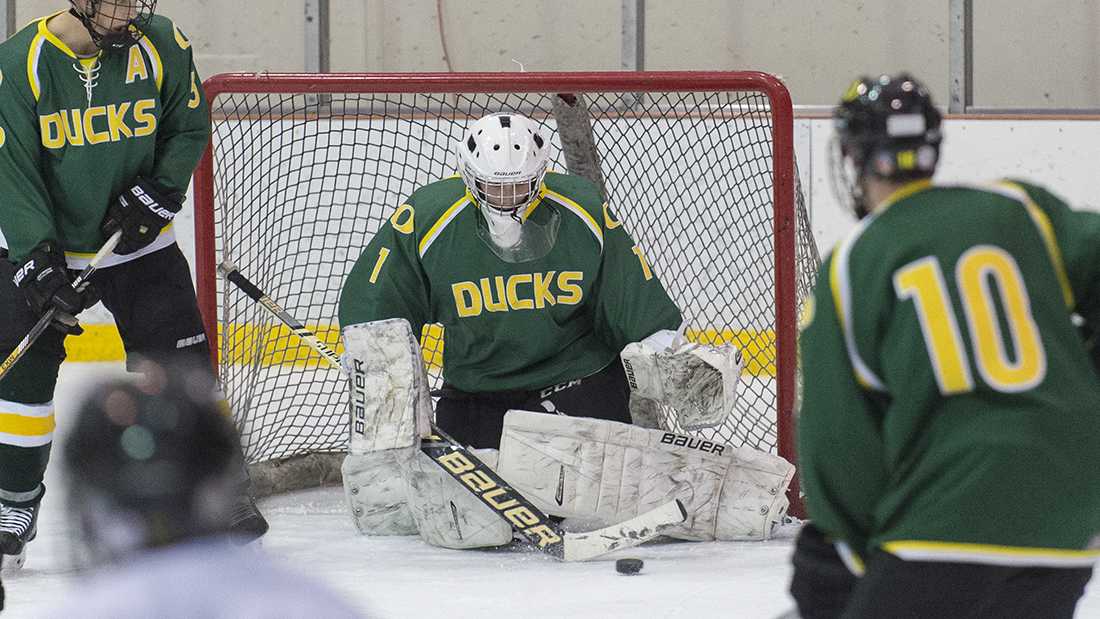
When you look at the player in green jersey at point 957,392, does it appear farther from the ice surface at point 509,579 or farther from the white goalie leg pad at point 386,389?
the white goalie leg pad at point 386,389

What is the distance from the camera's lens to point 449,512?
3.20m

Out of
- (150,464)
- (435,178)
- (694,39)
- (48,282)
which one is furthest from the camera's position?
(694,39)

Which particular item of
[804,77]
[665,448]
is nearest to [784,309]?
[665,448]

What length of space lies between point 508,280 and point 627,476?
46cm

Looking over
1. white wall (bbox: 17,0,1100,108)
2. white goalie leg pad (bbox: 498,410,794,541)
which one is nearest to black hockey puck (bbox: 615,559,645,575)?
white goalie leg pad (bbox: 498,410,794,541)

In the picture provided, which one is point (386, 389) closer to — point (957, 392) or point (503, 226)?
point (503, 226)

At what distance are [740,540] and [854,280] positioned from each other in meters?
1.81

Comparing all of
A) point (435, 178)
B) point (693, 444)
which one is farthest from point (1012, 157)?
point (693, 444)

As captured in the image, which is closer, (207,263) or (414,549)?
(414,549)

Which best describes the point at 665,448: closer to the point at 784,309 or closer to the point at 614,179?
the point at 784,309

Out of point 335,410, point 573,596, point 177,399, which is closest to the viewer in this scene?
point 177,399

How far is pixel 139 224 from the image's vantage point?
3.02 m

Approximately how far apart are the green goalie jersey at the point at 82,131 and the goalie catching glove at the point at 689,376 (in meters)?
0.93

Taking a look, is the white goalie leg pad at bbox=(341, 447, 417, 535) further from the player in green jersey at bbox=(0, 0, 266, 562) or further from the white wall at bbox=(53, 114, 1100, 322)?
the white wall at bbox=(53, 114, 1100, 322)
